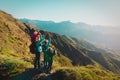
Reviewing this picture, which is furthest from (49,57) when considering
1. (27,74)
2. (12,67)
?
(12,67)

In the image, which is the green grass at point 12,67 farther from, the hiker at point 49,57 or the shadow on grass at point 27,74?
the hiker at point 49,57

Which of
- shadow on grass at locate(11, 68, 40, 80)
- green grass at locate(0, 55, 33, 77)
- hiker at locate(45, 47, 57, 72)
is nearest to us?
shadow on grass at locate(11, 68, 40, 80)

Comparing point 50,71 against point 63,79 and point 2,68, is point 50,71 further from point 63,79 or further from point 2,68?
point 2,68

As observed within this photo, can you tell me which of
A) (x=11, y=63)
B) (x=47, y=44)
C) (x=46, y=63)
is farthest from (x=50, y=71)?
(x=11, y=63)

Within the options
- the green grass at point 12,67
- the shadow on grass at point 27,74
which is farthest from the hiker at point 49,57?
the green grass at point 12,67

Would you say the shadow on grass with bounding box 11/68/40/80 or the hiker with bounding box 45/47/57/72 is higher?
the hiker with bounding box 45/47/57/72

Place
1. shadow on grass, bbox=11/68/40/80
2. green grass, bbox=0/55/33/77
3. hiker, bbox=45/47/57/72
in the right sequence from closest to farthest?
shadow on grass, bbox=11/68/40/80
hiker, bbox=45/47/57/72
green grass, bbox=0/55/33/77

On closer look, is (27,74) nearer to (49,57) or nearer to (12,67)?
(49,57)

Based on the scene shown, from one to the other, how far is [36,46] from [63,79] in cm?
331

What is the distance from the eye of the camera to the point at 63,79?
668 inches

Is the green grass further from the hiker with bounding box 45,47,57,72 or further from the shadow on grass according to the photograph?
the hiker with bounding box 45,47,57,72

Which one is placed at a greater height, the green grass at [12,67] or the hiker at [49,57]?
the hiker at [49,57]

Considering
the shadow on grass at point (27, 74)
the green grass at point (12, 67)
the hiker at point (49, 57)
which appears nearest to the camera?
the shadow on grass at point (27, 74)

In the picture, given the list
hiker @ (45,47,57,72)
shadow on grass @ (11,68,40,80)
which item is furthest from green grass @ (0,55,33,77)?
hiker @ (45,47,57,72)
